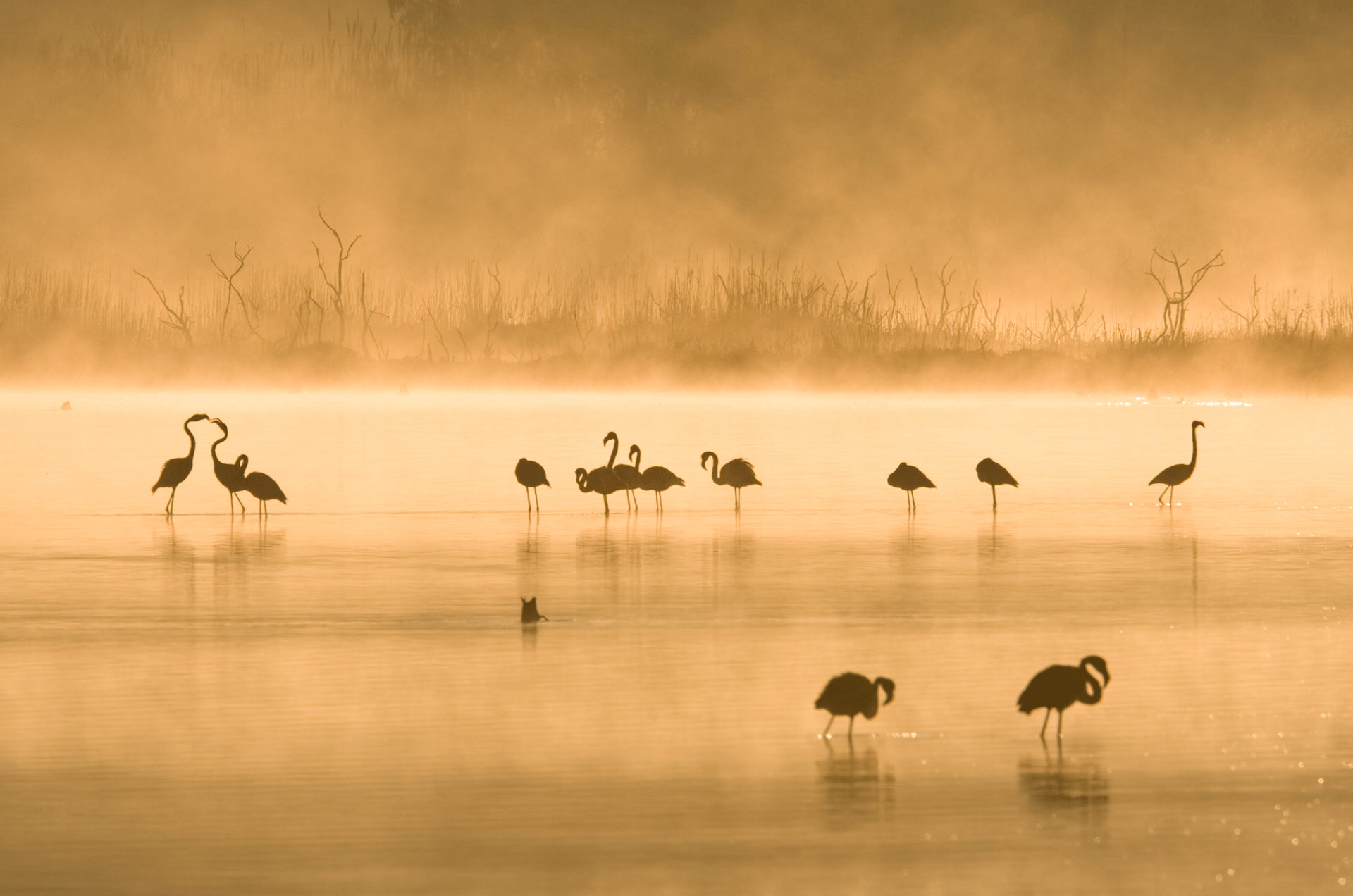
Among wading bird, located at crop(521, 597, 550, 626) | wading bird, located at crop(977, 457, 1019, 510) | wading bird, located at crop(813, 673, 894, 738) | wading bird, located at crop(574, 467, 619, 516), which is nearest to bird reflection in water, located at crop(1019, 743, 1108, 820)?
wading bird, located at crop(813, 673, 894, 738)

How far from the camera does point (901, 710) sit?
8.05 meters

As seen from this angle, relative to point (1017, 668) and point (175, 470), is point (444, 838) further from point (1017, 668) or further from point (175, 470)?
point (175, 470)

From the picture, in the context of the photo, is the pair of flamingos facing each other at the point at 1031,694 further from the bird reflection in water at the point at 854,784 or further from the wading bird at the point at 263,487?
the wading bird at the point at 263,487

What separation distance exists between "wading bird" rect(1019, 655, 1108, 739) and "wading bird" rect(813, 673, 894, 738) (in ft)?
1.71

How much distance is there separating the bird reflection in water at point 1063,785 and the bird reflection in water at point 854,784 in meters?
0.46

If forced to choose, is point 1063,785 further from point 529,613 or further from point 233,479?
point 233,479

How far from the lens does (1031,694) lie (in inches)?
293

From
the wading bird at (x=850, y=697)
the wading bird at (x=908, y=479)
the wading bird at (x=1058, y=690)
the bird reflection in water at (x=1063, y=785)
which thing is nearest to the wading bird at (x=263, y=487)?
the wading bird at (x=908, y=479)

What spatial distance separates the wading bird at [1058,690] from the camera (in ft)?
24.2

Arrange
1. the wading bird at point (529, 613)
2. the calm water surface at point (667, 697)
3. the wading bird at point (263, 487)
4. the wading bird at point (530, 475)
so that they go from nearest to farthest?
the calm water surface at point (667, 697), the wading bird at point (529, 613), the wading bird at point (263, 487), the wading bird at point (530, 475)

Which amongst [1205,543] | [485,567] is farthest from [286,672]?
[1205,543]

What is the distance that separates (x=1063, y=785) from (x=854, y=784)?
2.22ft

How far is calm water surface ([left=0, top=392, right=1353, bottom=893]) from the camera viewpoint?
5.95 metres

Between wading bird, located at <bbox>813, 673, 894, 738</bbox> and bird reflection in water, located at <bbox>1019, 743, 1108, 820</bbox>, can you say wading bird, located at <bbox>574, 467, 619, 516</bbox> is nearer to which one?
wading bird, located at <bbox>813, 673, 894, 738</bbox>
